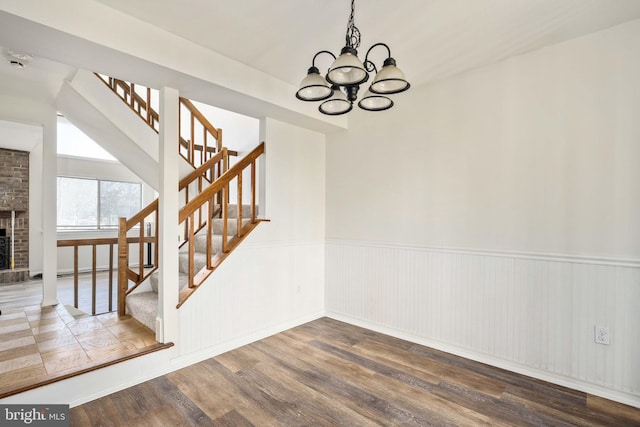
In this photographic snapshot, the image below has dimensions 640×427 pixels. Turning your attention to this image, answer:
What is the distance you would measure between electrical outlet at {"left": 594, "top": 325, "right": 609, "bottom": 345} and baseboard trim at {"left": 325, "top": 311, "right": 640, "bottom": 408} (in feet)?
1.05

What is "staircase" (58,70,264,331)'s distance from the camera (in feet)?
9.43

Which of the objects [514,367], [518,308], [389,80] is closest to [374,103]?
[389,80]

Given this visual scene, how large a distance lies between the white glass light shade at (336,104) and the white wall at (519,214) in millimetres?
1391

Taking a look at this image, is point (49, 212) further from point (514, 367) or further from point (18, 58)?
point (514, 367)

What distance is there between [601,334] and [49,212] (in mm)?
5368

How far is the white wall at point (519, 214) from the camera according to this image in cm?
216

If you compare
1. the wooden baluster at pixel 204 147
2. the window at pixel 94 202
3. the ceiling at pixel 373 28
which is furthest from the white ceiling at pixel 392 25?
the window at pixel 94 202

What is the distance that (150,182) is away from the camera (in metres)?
4.55

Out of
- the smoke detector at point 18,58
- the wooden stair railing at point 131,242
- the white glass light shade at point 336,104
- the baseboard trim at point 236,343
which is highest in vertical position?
the smoke detector at point 18,58

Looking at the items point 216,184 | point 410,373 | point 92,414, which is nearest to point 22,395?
point 92,414

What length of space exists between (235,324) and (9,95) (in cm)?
361

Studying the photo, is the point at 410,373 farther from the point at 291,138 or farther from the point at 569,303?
the point at 291,138

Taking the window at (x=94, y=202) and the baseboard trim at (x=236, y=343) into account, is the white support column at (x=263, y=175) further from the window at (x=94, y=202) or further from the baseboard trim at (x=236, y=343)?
the window at (x=94, y=202)

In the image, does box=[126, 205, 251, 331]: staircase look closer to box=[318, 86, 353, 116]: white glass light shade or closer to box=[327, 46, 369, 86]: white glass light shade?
box=[318, 86, 353, 116]: white glass light shade
